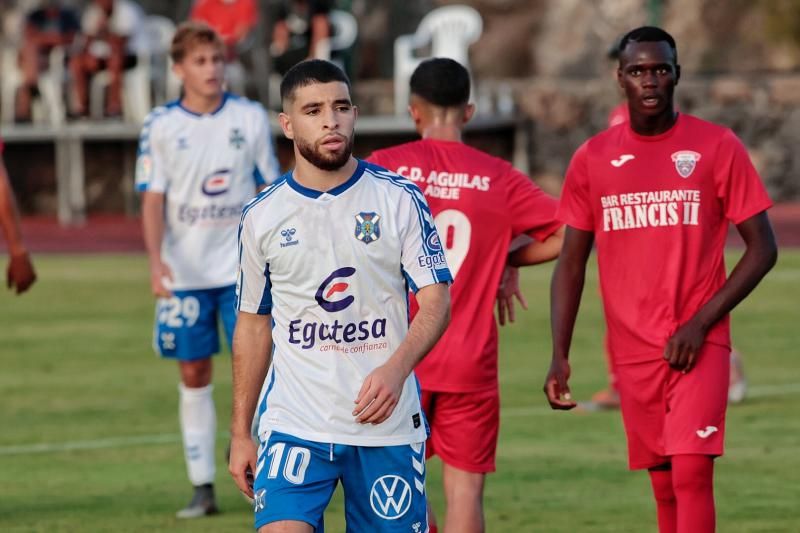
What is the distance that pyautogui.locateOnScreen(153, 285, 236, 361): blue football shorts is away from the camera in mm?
9336

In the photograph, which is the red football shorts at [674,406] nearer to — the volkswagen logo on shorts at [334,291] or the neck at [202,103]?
the volkswagen logo on shorts at [334,291]

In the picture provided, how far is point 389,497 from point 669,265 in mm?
1579

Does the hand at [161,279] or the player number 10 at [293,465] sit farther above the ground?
the hand at [161,279]

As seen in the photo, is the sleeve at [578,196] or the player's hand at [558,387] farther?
the sleeve at [578,196]

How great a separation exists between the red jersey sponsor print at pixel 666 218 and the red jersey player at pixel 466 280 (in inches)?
21.1

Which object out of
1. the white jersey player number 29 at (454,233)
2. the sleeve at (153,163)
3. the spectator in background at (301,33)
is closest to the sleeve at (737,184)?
the white jersey player number 29 at (454,233)

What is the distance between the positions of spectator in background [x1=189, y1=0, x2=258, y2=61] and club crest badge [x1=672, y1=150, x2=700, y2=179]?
20.2m

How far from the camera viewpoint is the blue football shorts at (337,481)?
561 cm

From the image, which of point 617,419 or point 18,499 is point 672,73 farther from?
point 617,419

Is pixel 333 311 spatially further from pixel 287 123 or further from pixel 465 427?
pixel 465 427

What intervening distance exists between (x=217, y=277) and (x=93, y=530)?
5.17ft

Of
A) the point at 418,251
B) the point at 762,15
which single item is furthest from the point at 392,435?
the point at 762,15

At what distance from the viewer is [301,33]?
27469mm

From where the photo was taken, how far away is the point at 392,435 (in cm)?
565
